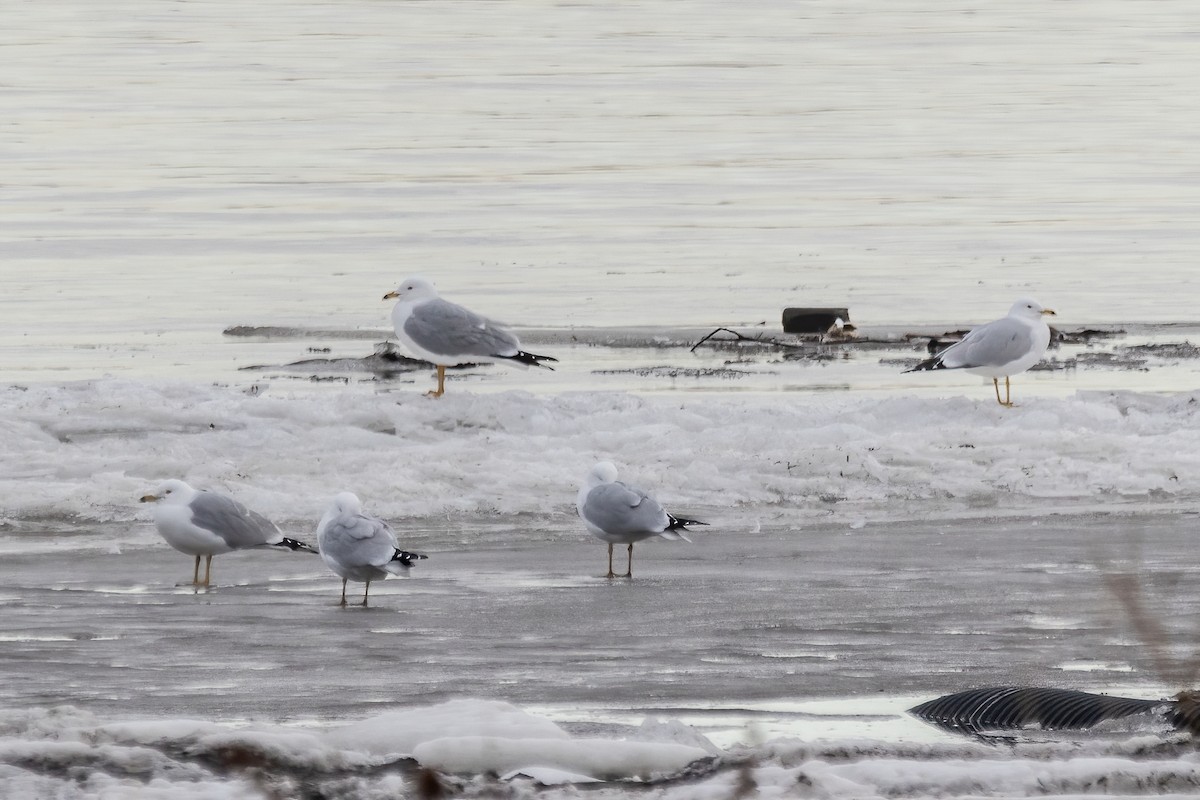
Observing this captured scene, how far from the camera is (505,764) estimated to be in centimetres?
532

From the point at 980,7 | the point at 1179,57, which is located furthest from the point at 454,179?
the point at 980,7

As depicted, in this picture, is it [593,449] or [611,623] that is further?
[593,449]

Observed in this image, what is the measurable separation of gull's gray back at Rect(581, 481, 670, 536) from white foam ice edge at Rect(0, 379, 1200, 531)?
1186 millimetres

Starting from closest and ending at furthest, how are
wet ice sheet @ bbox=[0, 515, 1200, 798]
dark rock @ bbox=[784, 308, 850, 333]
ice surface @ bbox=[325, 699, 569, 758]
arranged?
wet ice sheet @ bbox=[0, 515, 1200, 798] < ice surface @ bbox=[325, 699, 569, 758] < dark rock @ bbox=[784, 308, 850, 333]

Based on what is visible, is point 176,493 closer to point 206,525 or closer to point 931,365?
point 206,525

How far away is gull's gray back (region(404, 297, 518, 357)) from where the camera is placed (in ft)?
48.3

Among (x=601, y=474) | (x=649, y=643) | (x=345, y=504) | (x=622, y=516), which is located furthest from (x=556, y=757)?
(x=601, y=474)

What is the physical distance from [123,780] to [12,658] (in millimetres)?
3010

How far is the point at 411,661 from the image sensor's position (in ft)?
25.1

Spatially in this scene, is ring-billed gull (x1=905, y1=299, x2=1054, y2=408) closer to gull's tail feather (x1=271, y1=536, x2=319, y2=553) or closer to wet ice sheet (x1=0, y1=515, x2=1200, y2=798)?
wet ice sheet (x1=0, y1=515, x2=1200, y2=798)

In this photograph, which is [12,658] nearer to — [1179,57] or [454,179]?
[454,179]

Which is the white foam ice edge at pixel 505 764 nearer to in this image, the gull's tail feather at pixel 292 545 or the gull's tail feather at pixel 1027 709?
the gull's tail feather at pixel 1027 709

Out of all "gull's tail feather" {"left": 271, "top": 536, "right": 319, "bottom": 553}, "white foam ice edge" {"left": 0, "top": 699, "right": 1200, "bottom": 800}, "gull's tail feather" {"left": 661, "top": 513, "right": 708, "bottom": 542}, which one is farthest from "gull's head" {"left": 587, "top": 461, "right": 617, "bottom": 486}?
"white foam ice edge" {"left": 0, "top": 699, "right": 1200, "bottom": 800}

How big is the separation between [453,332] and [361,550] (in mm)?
6147
